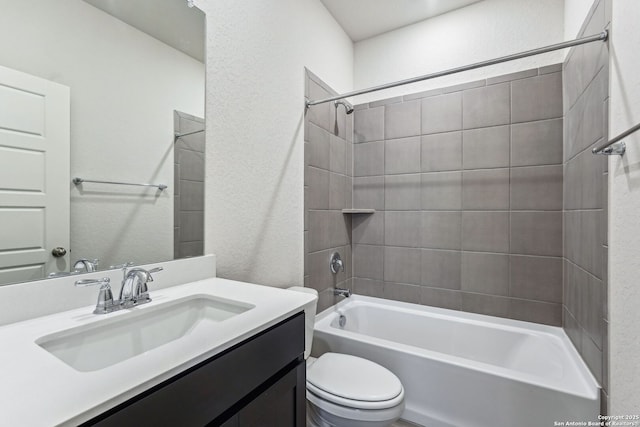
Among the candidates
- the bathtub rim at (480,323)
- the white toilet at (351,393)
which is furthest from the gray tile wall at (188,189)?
the bathtub rim at (480,323)

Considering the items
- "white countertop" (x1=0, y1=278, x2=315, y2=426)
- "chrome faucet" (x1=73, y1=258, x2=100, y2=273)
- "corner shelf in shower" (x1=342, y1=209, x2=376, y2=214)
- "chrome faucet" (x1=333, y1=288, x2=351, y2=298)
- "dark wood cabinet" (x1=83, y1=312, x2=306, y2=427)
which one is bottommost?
"chrome faucet" (x1=333, y1=288, x2=351, y2=298)

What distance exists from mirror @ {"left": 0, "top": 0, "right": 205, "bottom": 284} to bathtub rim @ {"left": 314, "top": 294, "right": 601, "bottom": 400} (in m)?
1.11

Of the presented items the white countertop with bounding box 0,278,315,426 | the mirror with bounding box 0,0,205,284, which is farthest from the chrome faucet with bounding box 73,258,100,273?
the white countertop with bounding box 0,278,315,426

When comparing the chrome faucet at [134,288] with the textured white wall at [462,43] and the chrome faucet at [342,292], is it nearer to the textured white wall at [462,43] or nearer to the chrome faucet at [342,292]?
the chrome faucet at [342,292]

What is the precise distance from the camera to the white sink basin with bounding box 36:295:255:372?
0.70 m

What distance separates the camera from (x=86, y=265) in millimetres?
899

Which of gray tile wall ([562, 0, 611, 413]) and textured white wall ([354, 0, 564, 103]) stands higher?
textured white wall ([354, 0, 564, 103])

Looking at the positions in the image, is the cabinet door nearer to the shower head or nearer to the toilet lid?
the toilet lid

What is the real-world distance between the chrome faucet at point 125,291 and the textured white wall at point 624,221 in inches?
65.0

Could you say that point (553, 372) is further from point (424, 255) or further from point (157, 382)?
point (157, 382)

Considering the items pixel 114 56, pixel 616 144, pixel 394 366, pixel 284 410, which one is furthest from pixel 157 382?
pixel 616 144

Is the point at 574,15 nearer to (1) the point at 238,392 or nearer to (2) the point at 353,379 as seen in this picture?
(2) the point at 353,379

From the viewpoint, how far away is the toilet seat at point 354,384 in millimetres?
1223

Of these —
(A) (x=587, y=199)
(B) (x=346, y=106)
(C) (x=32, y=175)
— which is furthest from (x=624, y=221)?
(C) (x=32, y=175)
